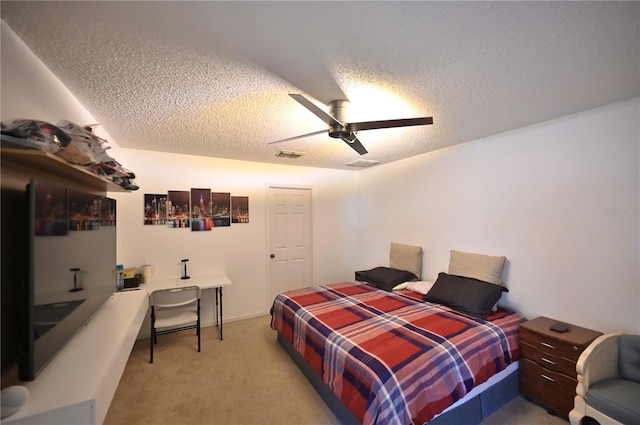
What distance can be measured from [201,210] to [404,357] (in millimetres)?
3138

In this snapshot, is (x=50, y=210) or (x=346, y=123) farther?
(x=346, y=123)

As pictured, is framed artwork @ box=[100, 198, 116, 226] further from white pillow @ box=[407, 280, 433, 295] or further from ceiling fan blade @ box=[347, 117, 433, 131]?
white pillow @ box=[407, 280, 433, 295]

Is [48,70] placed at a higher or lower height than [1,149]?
higher

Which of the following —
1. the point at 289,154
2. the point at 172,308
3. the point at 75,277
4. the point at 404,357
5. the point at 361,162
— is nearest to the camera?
the point at 75,277

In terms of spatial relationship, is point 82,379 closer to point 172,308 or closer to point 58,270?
point 58,270

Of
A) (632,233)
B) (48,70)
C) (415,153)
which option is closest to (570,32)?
(632,233)

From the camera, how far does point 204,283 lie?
319 centimetres

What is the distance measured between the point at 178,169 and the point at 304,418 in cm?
324

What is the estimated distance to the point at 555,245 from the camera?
7.75 ft

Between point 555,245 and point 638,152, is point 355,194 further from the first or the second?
point 638,152

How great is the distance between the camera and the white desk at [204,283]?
3062 millimetres

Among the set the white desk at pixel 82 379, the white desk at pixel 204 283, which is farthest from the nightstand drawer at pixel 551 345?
the white desk at pixel 204 283

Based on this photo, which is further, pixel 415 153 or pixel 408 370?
pixel 415 153

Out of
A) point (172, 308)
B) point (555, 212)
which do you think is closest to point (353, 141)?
point (555, 212)
